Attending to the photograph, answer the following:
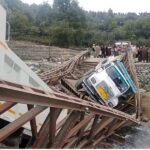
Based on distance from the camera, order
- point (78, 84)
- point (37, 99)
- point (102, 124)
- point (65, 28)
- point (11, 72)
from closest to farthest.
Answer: point (37, 99) < point (11, 72) < point (102, 124) < point (78, 84) < point (65, 28)

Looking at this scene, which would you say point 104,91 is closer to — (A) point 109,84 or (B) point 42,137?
(A) point 109,84

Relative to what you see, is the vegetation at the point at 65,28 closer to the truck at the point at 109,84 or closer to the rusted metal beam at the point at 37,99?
the truck at the point at 109,84

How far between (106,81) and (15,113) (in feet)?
37.4

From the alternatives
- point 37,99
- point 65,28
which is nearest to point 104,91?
point 37,99

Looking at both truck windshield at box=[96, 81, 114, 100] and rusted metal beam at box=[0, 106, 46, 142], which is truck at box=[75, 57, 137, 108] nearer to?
truck windshield at box=[96, 81, 114, 100]

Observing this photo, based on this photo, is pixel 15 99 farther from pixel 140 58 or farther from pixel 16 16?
pixel 16 16

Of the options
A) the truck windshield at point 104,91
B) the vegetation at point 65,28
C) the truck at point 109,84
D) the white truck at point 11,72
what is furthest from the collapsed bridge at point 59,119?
the vegetation at point 65,28

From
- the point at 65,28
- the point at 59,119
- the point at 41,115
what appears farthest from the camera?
the point at 65,28

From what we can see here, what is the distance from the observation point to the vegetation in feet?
179

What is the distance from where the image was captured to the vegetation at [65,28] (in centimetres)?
5456

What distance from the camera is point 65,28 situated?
53.9 m

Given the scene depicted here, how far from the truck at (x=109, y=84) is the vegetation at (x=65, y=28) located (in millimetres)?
31594

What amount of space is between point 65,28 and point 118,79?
113 feet

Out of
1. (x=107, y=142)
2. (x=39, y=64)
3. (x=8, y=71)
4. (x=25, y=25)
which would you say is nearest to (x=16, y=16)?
(x=25, y=25)
